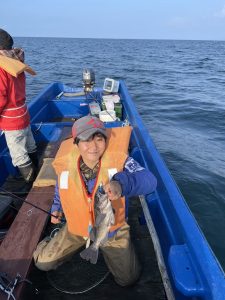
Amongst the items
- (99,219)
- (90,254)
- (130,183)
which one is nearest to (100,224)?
(99,219)

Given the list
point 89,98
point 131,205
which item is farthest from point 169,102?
point 131,205

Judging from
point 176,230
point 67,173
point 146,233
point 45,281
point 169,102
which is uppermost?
point 67,173

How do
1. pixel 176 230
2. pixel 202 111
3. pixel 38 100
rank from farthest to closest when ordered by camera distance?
pixel 202 111
pixel 38 100
pixel 176 230

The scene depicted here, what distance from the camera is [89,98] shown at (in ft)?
28.0

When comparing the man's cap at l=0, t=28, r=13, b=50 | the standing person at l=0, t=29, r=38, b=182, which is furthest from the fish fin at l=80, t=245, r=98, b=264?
the man's cap at l=0, t=28, r=13, b=50

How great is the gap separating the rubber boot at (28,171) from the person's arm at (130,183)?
2.37 metres

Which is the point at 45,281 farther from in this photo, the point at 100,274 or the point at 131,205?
the point at 131,205

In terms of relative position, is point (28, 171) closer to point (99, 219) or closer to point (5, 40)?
point (5, 40)

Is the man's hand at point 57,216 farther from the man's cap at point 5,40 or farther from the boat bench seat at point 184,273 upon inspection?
the man's cap at point 5,40

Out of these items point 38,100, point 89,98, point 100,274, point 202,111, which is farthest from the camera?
point 202,111

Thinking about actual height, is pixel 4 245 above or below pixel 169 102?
above

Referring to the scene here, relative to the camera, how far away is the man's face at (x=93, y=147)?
2855mm

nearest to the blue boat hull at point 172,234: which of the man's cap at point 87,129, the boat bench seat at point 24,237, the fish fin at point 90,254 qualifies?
the fish fin at point 90,254

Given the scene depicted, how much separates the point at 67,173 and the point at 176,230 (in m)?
1.26
